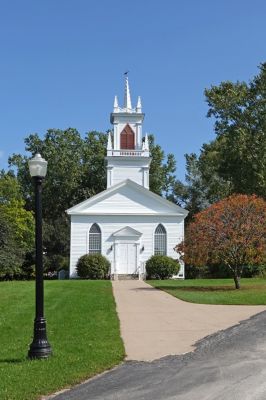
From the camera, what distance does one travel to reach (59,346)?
33.7 ft

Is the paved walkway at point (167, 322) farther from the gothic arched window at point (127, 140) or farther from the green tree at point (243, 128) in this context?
the gothic arched window at point (127, 140)

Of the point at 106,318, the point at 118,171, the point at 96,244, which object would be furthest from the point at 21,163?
the point at 106,318

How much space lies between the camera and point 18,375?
26.3 ft

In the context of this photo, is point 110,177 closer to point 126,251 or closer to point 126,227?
point 126,227

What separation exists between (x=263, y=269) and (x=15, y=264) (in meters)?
16.8

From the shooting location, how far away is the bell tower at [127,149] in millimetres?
44312

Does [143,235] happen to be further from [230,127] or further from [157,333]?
[157,333]

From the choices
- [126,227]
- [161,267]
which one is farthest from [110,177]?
[161,267]

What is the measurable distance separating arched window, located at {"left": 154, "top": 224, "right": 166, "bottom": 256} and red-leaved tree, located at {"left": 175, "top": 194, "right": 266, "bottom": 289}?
1497cm

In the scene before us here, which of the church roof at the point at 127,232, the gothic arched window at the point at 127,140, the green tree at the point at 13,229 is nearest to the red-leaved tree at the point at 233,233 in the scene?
the church roof at the point at 127,232

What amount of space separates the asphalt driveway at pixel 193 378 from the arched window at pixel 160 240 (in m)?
30.2

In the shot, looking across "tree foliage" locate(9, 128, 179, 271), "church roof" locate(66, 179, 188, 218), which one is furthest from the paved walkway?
"tree foliage" locate(9, 128, 179, 271)

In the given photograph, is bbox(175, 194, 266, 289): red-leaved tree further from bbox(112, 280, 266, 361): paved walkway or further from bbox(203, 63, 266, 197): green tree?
bbox(203, 63, 266, 197): green tree

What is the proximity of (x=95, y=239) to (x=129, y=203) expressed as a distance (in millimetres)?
3709
